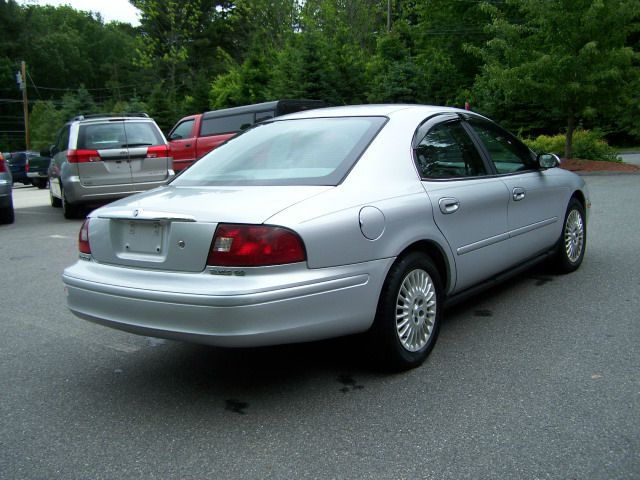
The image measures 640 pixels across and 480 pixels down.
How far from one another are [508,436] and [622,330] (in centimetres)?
184

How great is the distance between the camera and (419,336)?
3854 mm

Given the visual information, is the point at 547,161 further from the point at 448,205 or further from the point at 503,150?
the point at 448,205

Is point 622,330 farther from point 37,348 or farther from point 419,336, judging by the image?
point 37,348

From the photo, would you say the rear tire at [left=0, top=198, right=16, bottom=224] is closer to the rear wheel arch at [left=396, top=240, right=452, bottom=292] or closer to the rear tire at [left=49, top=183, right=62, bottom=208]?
the rear tire at [left=49, top=183, right=62, bottom=208]

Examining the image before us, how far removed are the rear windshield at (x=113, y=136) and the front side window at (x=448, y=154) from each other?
787cm

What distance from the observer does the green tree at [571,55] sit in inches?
650

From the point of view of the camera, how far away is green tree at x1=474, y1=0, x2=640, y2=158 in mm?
16500

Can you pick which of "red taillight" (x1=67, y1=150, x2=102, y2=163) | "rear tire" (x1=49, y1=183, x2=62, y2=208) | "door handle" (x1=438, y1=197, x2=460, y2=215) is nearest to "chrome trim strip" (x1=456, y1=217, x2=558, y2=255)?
"door handle" (x1=438, y1=197, x2=460, y2=215)

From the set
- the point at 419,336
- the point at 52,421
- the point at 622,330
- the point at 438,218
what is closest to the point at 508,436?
the point at 419,336

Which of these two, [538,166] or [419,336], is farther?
[538,166]

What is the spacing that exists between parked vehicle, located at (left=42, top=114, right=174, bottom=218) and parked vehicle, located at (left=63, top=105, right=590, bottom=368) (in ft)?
23.3

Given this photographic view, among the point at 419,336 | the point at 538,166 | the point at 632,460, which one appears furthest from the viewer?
the point at 538,166

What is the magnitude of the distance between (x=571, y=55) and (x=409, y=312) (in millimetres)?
15372

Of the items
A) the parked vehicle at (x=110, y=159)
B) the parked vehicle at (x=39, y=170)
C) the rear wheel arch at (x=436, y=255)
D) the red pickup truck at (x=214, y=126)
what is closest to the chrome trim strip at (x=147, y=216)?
the rear wheel arch at (x=436, y=255)
